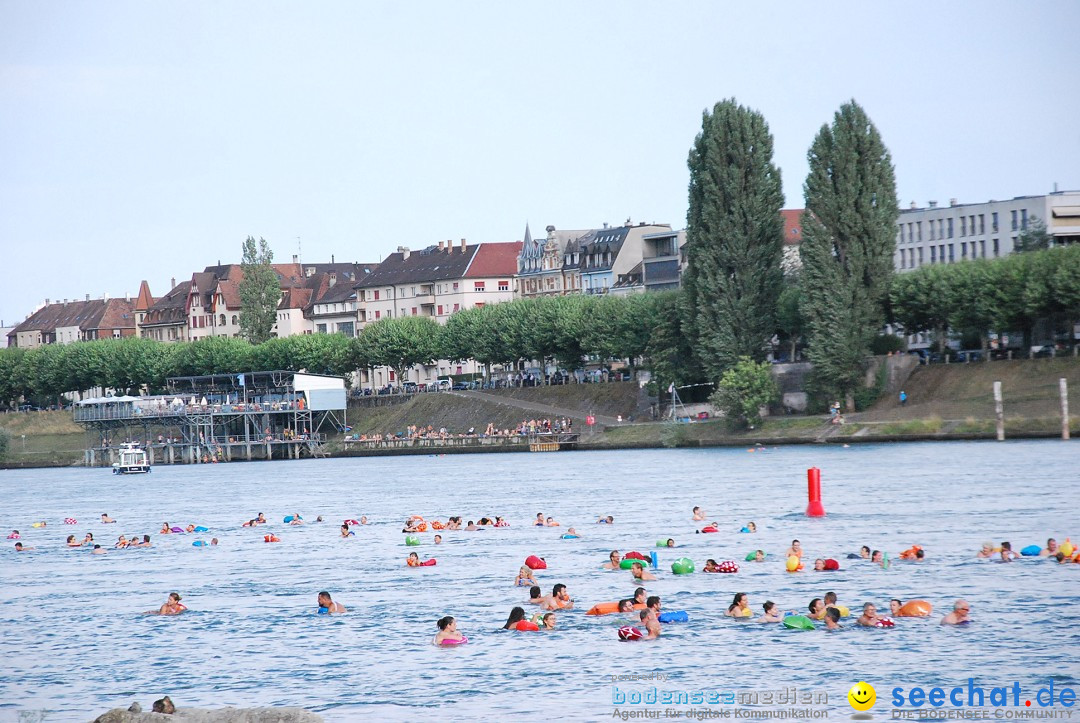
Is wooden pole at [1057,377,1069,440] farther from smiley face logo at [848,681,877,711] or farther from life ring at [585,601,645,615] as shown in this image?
smiley face logo at [848,681,877,711]

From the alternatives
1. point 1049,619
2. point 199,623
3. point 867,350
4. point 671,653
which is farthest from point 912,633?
point 867,350

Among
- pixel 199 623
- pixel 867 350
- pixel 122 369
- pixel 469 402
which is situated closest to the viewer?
pixel 199 623

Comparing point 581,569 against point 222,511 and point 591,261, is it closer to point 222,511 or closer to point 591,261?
point 222,511

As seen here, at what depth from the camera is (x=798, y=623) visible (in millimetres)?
37469

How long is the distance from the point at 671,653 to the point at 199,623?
608 inches

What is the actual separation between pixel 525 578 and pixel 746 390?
66.1 meters

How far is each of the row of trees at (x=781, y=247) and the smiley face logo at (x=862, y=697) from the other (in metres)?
77.2

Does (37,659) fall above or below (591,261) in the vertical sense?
below

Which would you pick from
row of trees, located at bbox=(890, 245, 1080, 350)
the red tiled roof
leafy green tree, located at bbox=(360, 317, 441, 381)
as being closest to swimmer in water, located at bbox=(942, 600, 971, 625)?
row of trees, located at bbox=(890, 245, 1080, 350)

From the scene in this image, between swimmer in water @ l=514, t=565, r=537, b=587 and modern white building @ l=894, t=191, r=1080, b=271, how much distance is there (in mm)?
Result: 95454

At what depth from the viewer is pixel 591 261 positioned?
7466 inches

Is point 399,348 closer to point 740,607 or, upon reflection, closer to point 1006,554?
point 1006,554

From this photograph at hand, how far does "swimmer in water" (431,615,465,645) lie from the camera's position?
123 ft

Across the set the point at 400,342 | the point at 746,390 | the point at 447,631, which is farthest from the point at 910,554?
the point at 400,342
